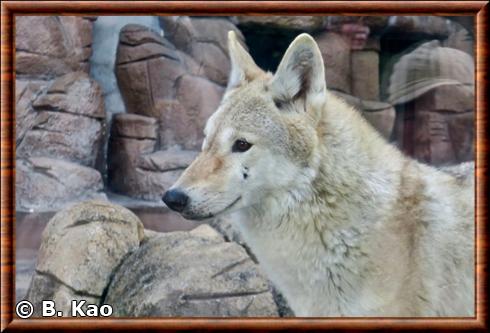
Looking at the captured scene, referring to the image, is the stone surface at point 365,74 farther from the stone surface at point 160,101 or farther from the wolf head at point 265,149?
the stone surface at point 160,101

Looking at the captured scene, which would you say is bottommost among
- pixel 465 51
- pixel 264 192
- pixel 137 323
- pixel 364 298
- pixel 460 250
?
pixel 137 323

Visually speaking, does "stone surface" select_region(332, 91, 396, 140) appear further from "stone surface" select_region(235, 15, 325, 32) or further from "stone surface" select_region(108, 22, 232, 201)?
"stone surface" select_region(108, 22, 232, 201)

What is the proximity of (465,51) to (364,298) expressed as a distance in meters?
1.36

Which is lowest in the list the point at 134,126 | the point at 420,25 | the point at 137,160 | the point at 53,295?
the point at 53,295

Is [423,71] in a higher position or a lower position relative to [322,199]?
→ higher

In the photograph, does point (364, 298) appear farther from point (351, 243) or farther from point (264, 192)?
point (264, 192)

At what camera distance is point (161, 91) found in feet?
10.9

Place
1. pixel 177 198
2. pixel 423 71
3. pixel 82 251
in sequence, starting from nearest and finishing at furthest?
pixel 177 198 → pixel 423 71 → pixel 82 251

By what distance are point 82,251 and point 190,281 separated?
0.61 meters

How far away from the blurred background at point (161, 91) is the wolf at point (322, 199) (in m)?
0.36

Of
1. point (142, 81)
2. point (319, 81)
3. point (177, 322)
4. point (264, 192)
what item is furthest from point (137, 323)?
point (319, 81)

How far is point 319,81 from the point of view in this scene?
9.18 ft

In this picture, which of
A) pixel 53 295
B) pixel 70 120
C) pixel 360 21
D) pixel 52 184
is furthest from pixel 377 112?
pixel 53 295

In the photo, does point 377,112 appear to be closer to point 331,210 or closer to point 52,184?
point 331,210
